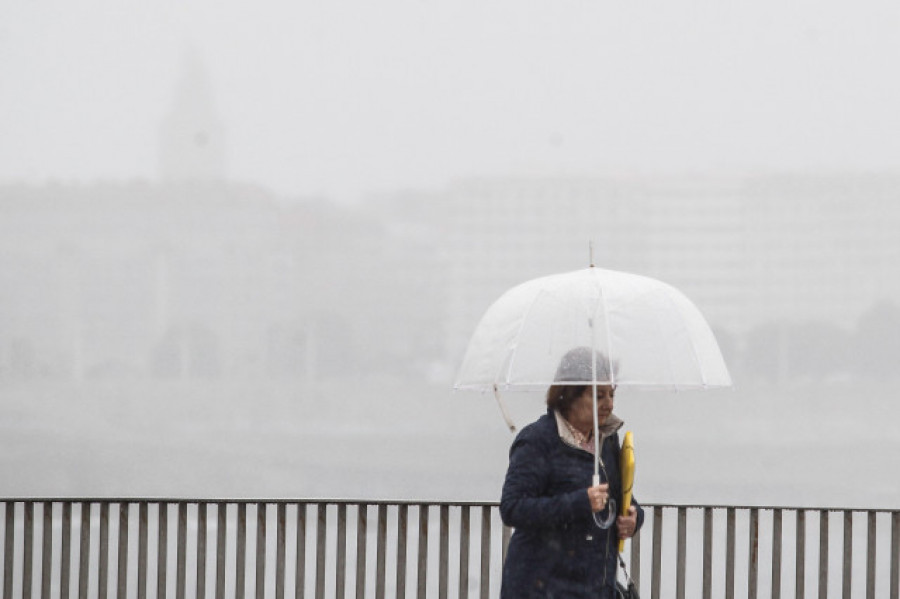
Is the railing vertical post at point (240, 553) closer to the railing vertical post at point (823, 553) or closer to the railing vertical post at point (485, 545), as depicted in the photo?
the railing vertical post at point (485, 545)

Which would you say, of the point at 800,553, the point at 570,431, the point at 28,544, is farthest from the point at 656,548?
the point at 28,544

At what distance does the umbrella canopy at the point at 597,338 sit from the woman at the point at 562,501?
0.06 m

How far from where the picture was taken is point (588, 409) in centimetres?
427

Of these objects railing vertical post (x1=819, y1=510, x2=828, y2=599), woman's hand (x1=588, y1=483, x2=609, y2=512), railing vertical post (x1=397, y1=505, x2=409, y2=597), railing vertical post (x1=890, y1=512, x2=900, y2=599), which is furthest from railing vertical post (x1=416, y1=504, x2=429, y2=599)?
woman's hand (x1=588, y1=483, x2=609, y2=512)

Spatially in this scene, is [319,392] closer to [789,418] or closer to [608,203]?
[608,203]

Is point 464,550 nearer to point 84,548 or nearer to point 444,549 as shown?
point 444,549

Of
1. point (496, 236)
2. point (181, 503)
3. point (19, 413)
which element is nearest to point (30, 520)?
point (181, 503)

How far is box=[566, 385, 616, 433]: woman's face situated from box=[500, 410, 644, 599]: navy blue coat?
0.26 feet

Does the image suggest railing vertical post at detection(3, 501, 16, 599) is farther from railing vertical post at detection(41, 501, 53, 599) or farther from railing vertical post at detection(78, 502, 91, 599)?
railing vertical post at detection(78, 502, 91, 599)

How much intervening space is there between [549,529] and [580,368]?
52 cm

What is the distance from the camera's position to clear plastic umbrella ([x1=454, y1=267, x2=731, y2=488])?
430 centimetres

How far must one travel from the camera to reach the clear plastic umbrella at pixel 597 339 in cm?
430

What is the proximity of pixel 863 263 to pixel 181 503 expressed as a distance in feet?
164

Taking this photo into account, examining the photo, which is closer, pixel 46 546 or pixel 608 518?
pixel 608 518
